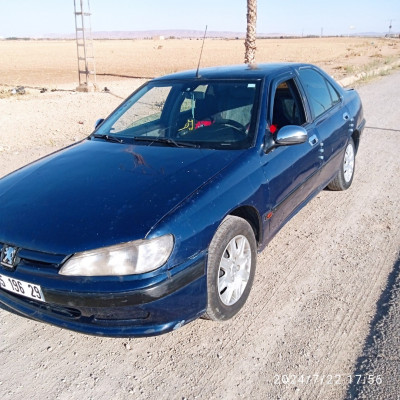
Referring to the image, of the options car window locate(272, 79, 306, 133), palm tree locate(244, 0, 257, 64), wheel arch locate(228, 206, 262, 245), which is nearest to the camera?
wheel arch locate(228, 206, 262, 245)

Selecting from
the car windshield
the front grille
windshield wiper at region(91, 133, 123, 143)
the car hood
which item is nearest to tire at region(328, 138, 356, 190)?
the car windshield

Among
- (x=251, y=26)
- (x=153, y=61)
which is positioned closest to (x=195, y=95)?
(x=251, y=26)

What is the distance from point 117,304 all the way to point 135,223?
46cm

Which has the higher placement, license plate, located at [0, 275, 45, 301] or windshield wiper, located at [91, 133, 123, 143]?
windshield wiper, located at [91, 133, 123, 143]

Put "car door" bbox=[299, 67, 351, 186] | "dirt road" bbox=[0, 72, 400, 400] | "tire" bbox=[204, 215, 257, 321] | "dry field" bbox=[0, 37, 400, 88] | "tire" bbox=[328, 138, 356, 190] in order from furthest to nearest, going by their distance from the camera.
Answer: "dry field" bbox=[0, 37, 400, 88] → "tire" bbox=[328, 138, 356, 190] → "car door" bbox=[299, 67, 351, 186] → "tire" bbox=[204, 215, 257, 321] → "dirt road" bbox=[0, 72, 400, 400]

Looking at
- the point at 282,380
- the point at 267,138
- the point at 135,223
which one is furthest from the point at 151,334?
the point at 267,138

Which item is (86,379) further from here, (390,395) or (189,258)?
(390,395)

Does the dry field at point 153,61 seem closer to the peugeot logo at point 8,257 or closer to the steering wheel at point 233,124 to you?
the steering wheel at point 233,124

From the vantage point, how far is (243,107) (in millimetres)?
3643

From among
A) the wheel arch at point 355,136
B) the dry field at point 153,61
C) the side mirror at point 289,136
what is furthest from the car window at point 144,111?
the dry field at point 153,61

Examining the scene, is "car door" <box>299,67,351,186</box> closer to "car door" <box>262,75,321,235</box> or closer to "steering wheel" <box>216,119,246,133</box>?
"car door" <box>262,75,321,235</box>

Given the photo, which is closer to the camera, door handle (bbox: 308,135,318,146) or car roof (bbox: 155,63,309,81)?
car roof (bbox: 155,63,309,81)

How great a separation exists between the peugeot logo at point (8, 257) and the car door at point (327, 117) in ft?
9.61

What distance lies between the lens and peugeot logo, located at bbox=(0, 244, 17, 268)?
2.54 meters
